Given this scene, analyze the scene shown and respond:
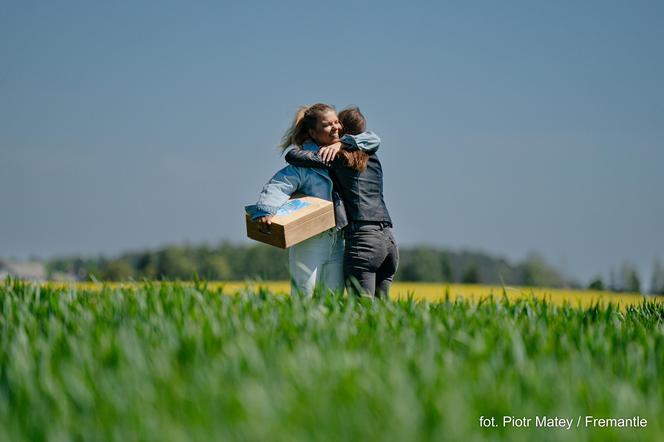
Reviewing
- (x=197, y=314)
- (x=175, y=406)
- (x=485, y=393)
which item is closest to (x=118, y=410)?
(x=175, y=406)

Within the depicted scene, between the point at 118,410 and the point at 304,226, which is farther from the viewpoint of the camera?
the point at 304,226

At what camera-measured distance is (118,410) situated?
134 inches

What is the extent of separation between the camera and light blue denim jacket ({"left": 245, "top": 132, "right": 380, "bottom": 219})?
7047mm

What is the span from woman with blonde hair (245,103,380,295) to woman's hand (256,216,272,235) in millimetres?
15

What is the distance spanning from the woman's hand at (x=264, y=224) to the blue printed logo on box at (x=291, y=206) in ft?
0.35

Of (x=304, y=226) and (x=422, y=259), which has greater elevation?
(x=304, y=226)

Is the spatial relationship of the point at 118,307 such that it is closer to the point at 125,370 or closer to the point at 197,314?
the point at 197,314

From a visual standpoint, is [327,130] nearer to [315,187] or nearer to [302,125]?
[302,125]

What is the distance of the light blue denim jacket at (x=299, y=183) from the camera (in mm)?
7047

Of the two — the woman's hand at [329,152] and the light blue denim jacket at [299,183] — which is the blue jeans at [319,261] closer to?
the light blue denim jacket at [299,183]

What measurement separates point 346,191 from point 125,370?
3.60m

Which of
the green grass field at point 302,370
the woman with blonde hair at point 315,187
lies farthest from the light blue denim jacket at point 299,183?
the green grass field at point 302,370

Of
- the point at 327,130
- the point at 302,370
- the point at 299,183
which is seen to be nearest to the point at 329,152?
the point at 327,130

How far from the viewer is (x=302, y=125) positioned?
24.3 ft
